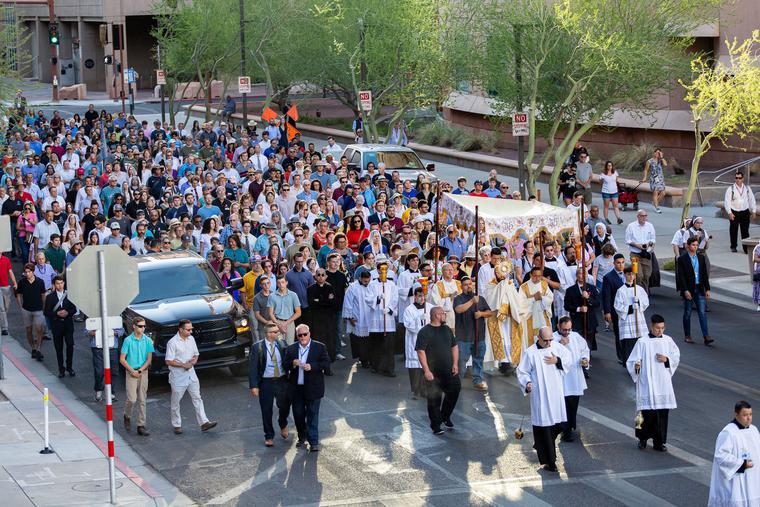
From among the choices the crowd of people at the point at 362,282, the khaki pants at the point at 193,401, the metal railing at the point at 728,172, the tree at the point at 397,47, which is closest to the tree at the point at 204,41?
the tree at the point at 397,47

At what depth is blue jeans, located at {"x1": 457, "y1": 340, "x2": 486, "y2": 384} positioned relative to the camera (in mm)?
18109

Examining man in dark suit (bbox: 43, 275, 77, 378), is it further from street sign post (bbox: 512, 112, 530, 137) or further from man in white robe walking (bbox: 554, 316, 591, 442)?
street sign post (bbox: 512, 112, 530, 137)

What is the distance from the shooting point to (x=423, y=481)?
1419 cm

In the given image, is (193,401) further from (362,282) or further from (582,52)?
(582,52)

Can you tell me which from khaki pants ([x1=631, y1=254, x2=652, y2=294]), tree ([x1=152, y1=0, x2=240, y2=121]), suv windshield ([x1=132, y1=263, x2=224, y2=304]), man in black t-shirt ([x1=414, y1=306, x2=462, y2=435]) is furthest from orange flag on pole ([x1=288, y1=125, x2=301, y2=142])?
man in black t-shirt ([x1=414, y1=306, x2=462, y2=435])

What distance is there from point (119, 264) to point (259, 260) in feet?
19.6

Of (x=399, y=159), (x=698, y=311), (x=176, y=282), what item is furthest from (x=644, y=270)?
(x=399, y=159)

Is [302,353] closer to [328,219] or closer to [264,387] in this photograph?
[264,387]

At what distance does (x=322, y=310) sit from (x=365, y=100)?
19.2m

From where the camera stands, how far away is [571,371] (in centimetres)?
1541

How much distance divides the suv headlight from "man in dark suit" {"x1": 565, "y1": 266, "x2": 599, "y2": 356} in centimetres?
445

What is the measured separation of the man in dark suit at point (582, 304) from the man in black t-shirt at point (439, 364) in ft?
10.3

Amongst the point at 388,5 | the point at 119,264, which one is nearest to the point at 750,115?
the point at 388,5

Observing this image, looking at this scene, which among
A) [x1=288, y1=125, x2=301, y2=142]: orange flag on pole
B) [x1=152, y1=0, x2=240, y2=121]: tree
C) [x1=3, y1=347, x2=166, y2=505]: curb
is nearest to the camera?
[x1=3, y1=347, x2=166, y2=505]: curb
